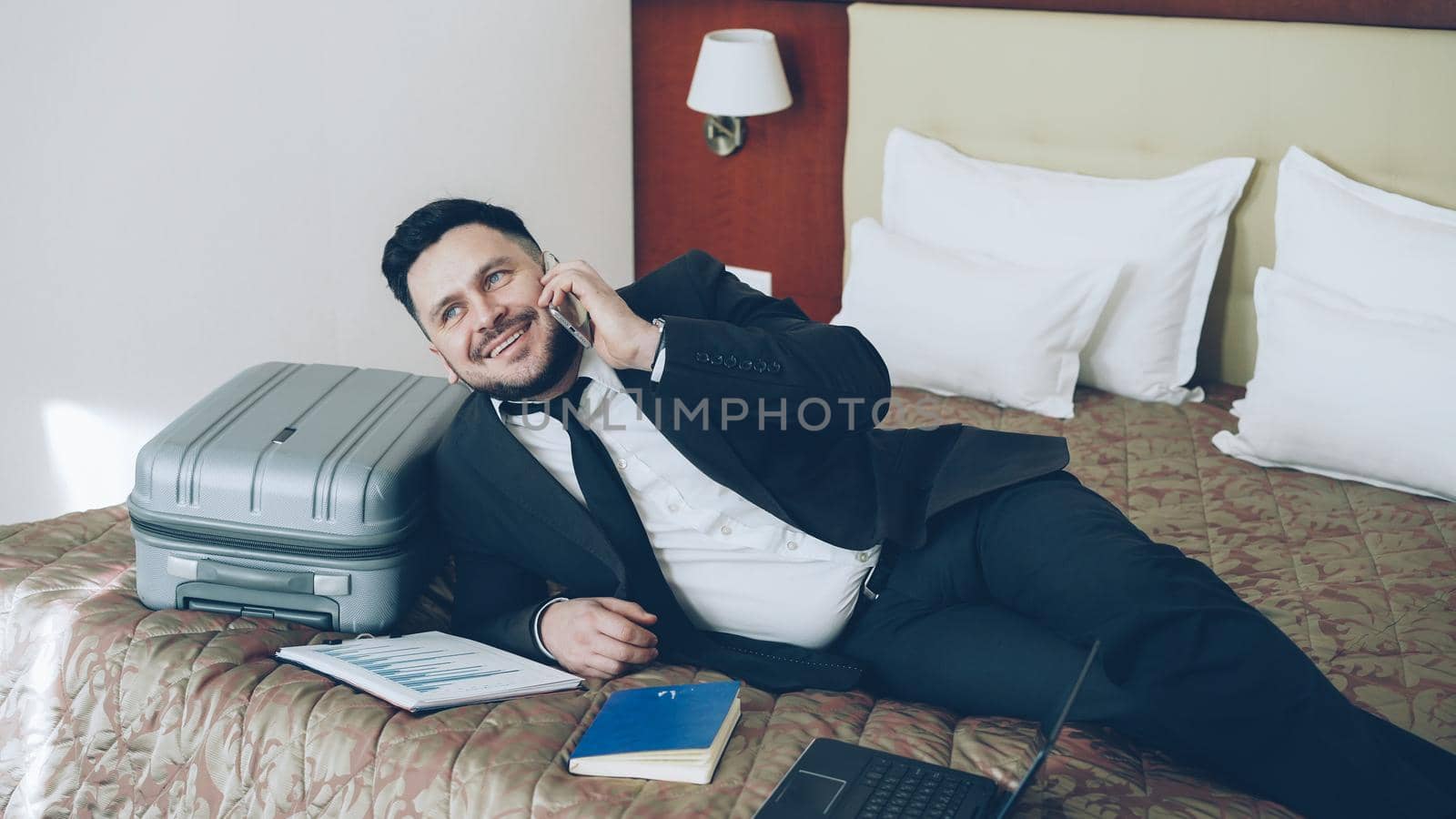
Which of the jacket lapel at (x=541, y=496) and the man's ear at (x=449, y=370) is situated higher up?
the man's ear at (x=449, y=370)

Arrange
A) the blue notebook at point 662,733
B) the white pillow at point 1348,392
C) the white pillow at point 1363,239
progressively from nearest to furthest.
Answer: the blue notebook at point 662,733, the white pillow at point 1348,392, the white pillow at point 1363,239

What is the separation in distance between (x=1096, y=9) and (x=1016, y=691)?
1.79 m

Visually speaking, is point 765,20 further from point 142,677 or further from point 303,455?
point 142,677

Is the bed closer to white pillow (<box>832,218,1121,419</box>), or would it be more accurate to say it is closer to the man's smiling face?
white pillow (<box>832,218,1121,419</box>)

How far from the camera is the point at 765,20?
3193mm

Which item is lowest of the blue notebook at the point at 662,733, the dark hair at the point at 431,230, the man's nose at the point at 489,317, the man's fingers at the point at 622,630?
the blue notebook at the point at 662,733

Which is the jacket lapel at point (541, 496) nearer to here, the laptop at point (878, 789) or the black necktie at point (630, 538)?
the black necktie at point (630, 538)

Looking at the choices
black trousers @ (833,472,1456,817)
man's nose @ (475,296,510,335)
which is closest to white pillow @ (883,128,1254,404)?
black trousers @ (833,472,1456,817)

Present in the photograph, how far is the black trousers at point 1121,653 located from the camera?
4.41 ft

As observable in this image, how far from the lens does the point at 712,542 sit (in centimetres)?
173

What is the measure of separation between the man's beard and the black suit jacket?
0.06 m

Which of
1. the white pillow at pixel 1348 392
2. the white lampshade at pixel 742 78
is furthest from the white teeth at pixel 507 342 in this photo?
the white lampshade at pixel 742 78

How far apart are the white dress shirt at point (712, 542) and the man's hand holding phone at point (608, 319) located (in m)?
0.11

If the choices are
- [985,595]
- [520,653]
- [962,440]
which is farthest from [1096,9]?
[520,653]
